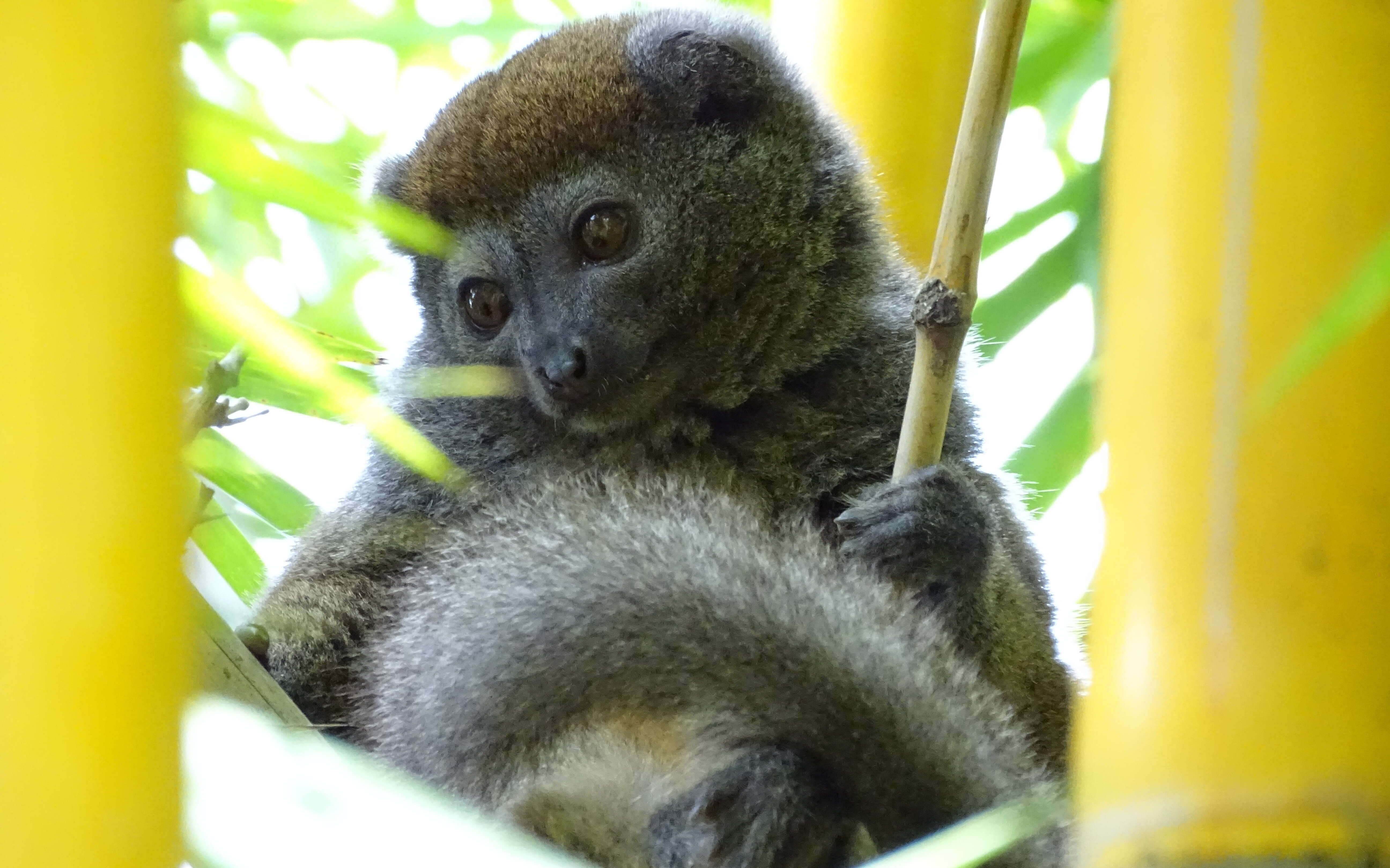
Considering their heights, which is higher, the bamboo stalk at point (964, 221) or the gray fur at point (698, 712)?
the bamboo stalk at point (964, 221)

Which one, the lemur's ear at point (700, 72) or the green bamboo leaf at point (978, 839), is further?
the lemur's ear at point (700, 72)

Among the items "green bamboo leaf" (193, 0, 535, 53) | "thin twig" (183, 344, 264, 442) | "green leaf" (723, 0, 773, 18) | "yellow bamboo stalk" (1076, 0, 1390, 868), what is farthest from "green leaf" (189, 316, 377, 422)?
"green leaf" (723, 0, 773, 18)

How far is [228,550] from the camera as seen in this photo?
1982mm

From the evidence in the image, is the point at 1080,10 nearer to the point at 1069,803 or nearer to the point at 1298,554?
the point at 1069,803

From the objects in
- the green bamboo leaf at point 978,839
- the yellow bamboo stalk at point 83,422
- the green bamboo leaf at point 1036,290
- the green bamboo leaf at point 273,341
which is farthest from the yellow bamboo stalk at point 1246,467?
the green bamboo leaf at point 1036,290

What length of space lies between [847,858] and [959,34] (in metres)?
1.86

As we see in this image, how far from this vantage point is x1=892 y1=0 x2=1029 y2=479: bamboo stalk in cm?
165

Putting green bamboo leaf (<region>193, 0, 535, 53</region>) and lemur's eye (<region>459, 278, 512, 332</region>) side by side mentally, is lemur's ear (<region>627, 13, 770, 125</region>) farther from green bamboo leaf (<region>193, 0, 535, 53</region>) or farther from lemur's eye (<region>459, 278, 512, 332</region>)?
green bamboo leaf (<region>193, 0, 535, 53</region>)

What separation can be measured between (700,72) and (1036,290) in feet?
2.45

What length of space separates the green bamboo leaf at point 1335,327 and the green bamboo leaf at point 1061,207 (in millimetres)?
1398

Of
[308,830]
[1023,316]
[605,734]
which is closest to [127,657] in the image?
[308,830]

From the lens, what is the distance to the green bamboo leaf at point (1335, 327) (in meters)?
0.79

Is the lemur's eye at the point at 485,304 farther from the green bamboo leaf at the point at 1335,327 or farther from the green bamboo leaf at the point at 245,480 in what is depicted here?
the green bamboo leaf at the point at 1335,327

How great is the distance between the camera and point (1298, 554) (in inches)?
32.1
